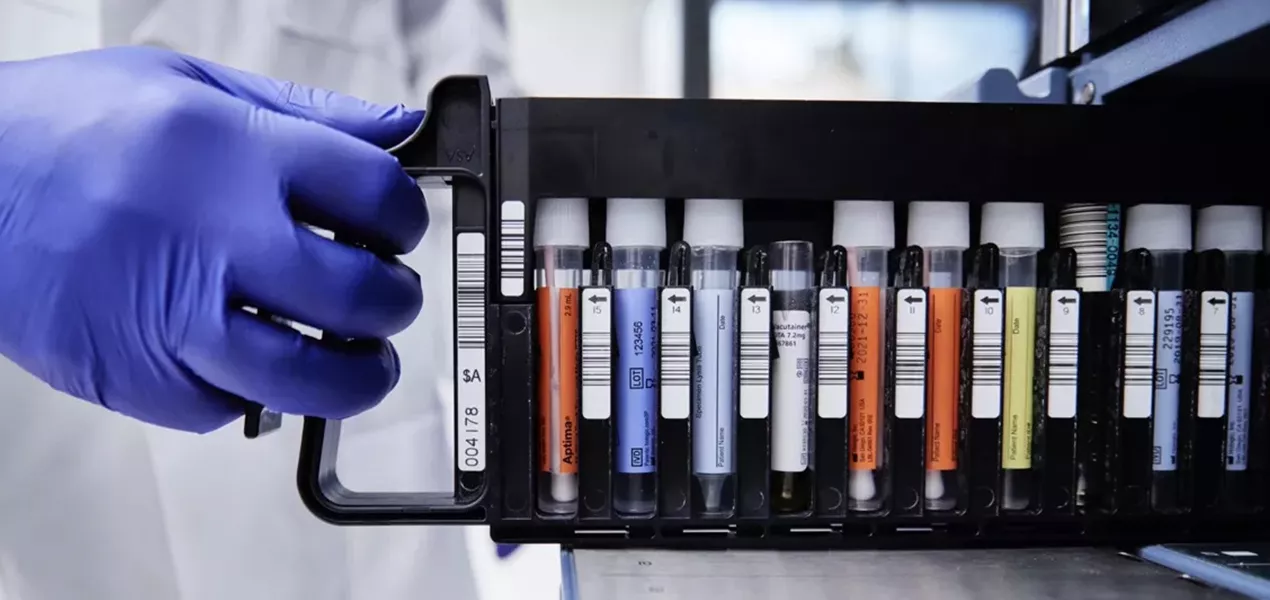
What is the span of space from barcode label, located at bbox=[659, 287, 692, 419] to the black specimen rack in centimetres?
4

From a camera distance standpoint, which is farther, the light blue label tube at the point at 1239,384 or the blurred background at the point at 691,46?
the blurred background at the point at 691,46

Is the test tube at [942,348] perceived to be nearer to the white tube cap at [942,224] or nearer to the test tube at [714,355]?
the white tube cap at [942,224]

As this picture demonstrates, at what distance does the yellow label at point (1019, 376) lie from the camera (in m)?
0.54

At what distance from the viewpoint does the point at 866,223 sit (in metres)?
0.54

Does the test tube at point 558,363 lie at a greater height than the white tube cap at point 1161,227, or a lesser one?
lesser

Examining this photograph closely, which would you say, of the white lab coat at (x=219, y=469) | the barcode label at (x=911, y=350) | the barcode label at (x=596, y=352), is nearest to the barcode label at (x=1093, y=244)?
the barcode label at (x=911, y=350)

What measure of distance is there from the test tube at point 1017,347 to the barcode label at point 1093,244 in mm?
25

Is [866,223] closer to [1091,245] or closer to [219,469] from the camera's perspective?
[1091,245]

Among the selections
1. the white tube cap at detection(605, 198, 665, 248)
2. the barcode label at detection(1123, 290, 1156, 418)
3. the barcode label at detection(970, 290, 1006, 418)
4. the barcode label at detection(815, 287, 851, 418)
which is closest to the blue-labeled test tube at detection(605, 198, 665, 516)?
the white tube cap at detection(605, 198, 665, 248)

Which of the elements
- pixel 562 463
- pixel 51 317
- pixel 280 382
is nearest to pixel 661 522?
pixel 562 463

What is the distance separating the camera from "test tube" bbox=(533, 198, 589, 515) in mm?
524

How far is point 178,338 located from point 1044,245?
58 cm

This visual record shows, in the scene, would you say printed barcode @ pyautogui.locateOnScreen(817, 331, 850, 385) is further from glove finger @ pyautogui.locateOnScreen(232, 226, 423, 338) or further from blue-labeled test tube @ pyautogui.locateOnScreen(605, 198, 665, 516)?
glove finger @ pyautogui.locateOnScreen(232, 226, 423, 338)

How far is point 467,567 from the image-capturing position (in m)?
0.85
